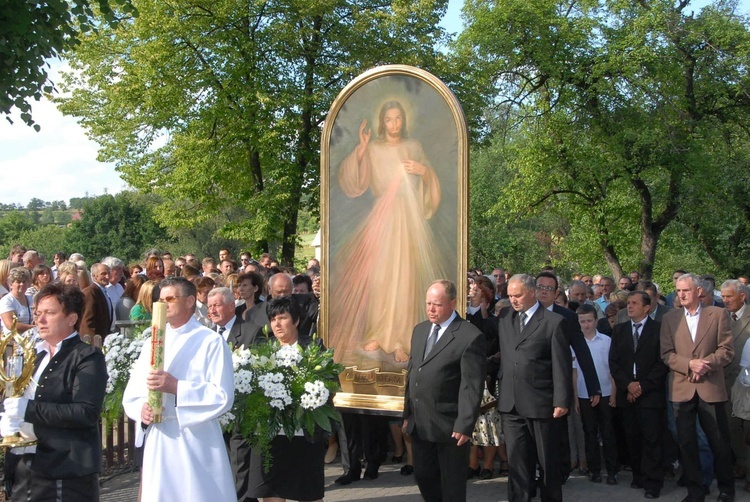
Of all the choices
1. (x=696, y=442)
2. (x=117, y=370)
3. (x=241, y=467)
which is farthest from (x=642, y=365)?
(x=117, y=370)

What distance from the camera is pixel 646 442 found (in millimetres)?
8383

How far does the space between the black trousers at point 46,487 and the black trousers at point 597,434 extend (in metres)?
5.70

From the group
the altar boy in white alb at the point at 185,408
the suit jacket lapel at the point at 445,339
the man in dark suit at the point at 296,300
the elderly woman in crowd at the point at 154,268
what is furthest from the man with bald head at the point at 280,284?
the elderly woman in crowd at the point at 154,268

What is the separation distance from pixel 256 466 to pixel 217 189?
827 inches

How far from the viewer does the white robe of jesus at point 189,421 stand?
4867 mm

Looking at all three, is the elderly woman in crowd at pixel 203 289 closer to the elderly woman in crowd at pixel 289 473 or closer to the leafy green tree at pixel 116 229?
the elderly woman in crowd at pixel 289 473

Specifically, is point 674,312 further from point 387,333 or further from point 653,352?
point 387,333

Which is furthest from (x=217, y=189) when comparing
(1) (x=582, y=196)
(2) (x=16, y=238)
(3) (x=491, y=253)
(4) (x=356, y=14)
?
(2) (x=16, y=238)

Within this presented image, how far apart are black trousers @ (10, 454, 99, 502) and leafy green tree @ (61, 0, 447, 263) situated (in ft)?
61.8

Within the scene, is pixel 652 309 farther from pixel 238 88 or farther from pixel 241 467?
pixel 238 88

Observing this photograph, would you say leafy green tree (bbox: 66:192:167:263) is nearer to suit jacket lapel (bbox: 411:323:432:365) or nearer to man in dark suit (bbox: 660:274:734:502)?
man in dark suit (bbox: 660:274:734:502)

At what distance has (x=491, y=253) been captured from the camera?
36.5 metres

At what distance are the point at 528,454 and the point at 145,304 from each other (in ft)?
15.2

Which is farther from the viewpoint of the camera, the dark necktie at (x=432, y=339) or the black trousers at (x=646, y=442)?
the black trousers at (x=646, y=442)
